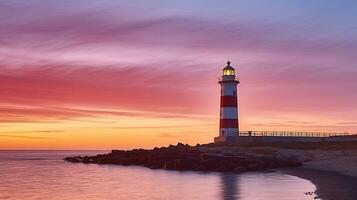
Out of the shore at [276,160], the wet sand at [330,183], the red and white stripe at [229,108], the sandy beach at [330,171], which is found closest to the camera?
the wet sand at [330,183]

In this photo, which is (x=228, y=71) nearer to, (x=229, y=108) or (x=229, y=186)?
(x=229, y=108)

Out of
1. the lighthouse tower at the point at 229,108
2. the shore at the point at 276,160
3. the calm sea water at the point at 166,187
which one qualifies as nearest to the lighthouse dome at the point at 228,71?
the lighthouse tower at the point at 229,108

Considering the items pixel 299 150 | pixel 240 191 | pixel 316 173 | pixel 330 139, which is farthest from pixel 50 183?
pixel 330 139

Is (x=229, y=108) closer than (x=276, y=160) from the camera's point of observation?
No

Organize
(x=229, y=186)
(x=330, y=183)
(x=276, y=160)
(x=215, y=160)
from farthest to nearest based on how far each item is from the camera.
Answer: (x=215, y=160)
(x=276, y=160)
(x=229, y=186)
(x=330, y=183)

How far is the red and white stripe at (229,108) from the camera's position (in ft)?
187

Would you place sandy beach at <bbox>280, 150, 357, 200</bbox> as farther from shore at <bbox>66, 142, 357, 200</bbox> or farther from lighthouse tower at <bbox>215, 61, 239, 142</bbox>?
lighthouse tower at <bbox>215, 61, 239, 142</bbox>

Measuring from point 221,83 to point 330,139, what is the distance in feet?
46.1

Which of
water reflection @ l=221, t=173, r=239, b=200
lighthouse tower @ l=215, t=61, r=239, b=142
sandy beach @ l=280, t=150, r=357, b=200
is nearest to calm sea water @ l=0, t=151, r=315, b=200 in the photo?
water reflection @ l=221, t=173, r=239, b=200

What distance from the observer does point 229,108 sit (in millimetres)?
57094

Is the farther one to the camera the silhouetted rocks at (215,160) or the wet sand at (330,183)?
the silhouetted rocks at (215,160)

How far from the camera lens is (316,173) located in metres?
38.1

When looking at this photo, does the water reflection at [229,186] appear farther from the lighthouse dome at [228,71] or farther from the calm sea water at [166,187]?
the lighthouse dome at [228,71]

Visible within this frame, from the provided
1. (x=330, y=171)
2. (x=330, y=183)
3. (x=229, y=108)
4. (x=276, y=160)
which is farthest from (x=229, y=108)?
(x=330, y=183)
